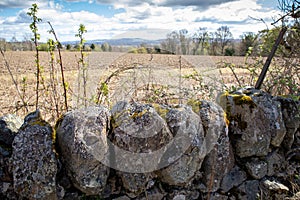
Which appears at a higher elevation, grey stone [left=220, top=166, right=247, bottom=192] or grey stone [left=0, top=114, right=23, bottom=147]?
grey stone [left=0, top=114, right=23, bottom=147]

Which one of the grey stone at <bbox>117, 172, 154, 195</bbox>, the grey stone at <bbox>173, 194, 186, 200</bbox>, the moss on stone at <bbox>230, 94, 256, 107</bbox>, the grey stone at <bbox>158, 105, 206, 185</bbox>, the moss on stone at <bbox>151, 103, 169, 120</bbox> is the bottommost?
the grey stone at <bbox>173, 194, 186, 200</bbox>

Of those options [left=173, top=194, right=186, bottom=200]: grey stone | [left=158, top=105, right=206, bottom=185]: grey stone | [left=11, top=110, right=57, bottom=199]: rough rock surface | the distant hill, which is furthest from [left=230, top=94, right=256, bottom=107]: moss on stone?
[left=11, top=110, right=57, bottom=199]: rough rock surface

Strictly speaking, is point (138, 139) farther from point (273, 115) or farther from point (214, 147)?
point (273, 115)

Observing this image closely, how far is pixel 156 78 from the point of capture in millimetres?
4469

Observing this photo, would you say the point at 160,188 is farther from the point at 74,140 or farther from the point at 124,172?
the point at 74,140

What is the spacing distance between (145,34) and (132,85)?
75 centimetres

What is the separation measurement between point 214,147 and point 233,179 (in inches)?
17.8

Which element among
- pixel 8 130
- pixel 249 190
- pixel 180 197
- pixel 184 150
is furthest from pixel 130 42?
pixel 249 190

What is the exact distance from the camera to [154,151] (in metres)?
2.32

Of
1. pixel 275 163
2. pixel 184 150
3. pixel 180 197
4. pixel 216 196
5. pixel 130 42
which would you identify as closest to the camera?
pixel 184 150

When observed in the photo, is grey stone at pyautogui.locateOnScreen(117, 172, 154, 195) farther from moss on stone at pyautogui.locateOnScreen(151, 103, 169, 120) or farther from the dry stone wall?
moss on stone at pyautogui.locateOnScreen(151, 103, 169, 120)

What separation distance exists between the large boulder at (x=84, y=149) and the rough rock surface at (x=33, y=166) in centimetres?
13

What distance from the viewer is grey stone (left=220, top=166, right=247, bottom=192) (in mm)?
2680

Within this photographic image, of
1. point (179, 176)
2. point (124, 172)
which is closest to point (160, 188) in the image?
point (179, 176)
